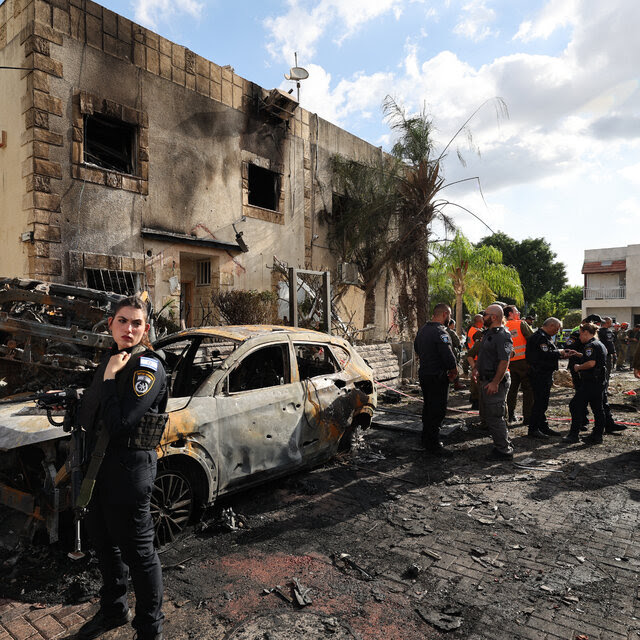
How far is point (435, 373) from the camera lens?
5840 mm

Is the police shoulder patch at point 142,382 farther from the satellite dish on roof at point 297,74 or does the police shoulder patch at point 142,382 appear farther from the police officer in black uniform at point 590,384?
the satellite dish on roof at point 297,74

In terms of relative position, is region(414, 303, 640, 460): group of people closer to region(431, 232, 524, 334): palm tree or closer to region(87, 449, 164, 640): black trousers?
region(87, 449, 164, 640): black trousers

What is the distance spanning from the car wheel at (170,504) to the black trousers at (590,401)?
563cm

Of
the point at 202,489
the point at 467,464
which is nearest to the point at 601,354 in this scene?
the point at 467,464

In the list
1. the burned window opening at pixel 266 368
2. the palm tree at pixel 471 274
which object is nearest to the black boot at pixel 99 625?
the burned window opening at pixel 266 368

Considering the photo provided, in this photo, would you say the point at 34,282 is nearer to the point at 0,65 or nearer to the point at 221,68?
the point at 0,65

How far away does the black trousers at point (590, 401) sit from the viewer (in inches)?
257

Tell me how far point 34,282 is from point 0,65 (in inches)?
261

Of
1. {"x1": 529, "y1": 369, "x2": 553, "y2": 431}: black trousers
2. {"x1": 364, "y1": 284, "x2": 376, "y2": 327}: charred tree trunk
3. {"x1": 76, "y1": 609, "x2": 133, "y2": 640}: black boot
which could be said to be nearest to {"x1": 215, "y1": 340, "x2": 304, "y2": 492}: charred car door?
{"x1": 76, "y1": 609, "x2": 133, "y2": 640}: black boot

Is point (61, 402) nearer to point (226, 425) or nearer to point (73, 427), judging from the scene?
point (73, 427)

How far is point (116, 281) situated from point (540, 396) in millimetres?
8243

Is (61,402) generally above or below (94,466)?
above

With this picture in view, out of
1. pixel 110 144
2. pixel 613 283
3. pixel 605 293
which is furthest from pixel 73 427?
pixel 613 283

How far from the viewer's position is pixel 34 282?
5.23 metres
